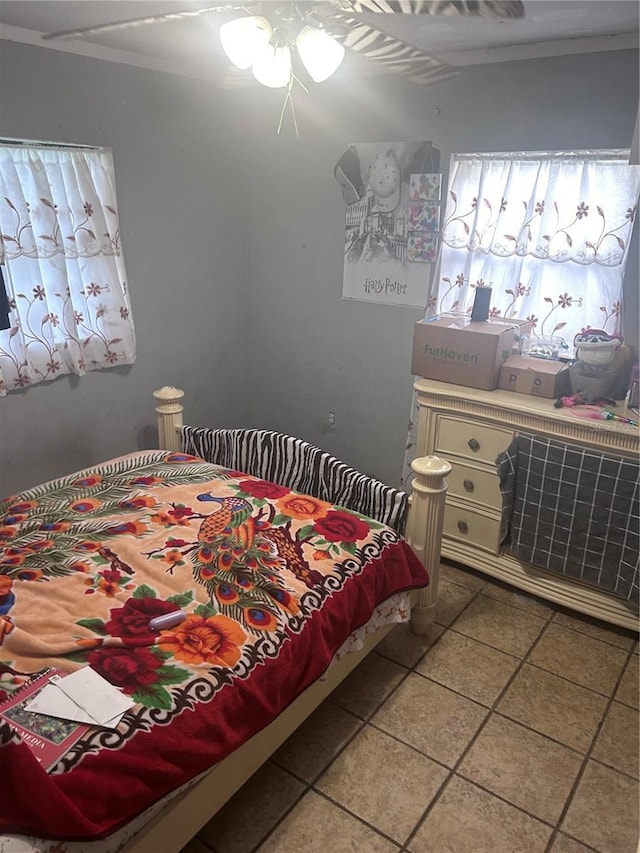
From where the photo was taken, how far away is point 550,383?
2.61 m

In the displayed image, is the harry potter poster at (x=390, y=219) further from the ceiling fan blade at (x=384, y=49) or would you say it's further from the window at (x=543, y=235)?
the ceiling fan blade at (x=384, y=49)

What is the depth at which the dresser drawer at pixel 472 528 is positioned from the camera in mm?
2812

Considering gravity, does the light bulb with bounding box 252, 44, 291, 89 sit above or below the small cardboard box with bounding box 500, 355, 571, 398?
above

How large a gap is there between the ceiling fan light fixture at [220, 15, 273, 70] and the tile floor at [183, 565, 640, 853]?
208cm

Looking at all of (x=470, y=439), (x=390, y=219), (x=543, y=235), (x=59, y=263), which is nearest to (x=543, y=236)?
(x=543, y=235)

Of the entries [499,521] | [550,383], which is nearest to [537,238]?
[550,383]

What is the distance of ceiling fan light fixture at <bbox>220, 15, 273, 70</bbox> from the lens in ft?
5.06

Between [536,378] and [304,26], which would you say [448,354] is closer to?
[536,378]

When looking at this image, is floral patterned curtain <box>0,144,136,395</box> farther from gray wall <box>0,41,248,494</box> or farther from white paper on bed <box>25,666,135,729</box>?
white paper on bed <box>25,666,135,729</box>

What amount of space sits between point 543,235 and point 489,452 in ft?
3.30

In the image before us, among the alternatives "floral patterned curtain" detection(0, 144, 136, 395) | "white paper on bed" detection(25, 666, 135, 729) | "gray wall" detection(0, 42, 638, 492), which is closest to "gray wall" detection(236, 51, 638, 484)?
"gray wall" detection(0, 42, 638, 492)

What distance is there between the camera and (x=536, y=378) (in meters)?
2.63

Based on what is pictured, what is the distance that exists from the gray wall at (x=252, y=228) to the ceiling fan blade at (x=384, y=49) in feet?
2.10

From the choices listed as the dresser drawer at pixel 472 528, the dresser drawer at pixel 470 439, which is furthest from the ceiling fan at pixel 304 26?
the dresser drawer at pixel 472 528
